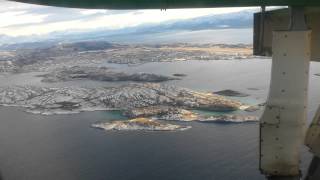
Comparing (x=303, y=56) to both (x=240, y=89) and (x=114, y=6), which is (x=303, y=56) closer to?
(x=114, y=6)

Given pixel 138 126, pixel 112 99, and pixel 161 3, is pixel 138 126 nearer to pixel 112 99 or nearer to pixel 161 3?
pixel 112 99

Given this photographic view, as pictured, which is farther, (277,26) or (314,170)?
(314,170)

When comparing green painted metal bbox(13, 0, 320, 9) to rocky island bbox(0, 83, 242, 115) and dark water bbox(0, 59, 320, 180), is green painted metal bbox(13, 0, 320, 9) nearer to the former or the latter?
dark water bbox(0, 59, 320, 180)

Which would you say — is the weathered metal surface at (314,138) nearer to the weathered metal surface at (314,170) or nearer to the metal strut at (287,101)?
the metal strut at (287,101)

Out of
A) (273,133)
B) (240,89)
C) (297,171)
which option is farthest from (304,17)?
(240,89)

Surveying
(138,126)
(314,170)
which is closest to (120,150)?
(138,126)
